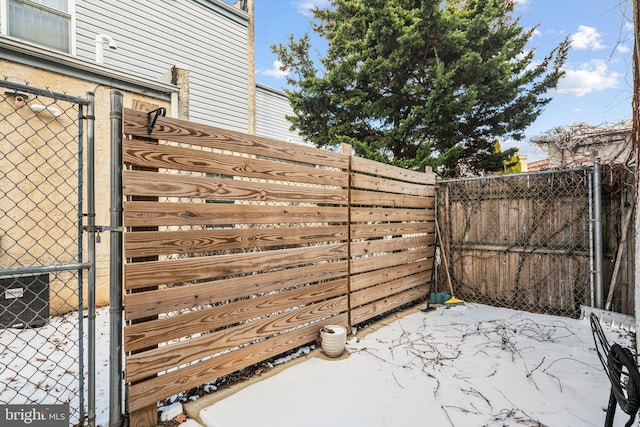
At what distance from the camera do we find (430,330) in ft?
12.1

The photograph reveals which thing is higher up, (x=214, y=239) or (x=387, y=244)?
(x=214, y=239)

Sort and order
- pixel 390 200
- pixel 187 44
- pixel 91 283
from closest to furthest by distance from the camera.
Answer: pixel 91 283 → pixel 390 200 → pixel 187 44

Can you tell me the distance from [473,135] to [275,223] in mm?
6614

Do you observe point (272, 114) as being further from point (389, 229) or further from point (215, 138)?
point (215, 138)

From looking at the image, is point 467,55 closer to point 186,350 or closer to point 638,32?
point 638,32

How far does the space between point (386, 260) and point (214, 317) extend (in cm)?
241

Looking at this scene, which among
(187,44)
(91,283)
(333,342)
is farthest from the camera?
(187,44)

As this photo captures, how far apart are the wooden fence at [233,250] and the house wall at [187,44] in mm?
4176

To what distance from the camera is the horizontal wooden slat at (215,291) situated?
1.88 m

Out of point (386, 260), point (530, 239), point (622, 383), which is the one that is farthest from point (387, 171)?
point (622, 383)

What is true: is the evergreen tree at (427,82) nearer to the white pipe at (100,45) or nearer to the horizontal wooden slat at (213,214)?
the white pipe at (100,45)

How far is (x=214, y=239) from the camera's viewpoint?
88.0 inches

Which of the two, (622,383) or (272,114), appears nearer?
(622,383)

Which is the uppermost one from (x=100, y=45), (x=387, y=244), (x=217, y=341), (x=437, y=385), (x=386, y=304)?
(x=100, y=45)
